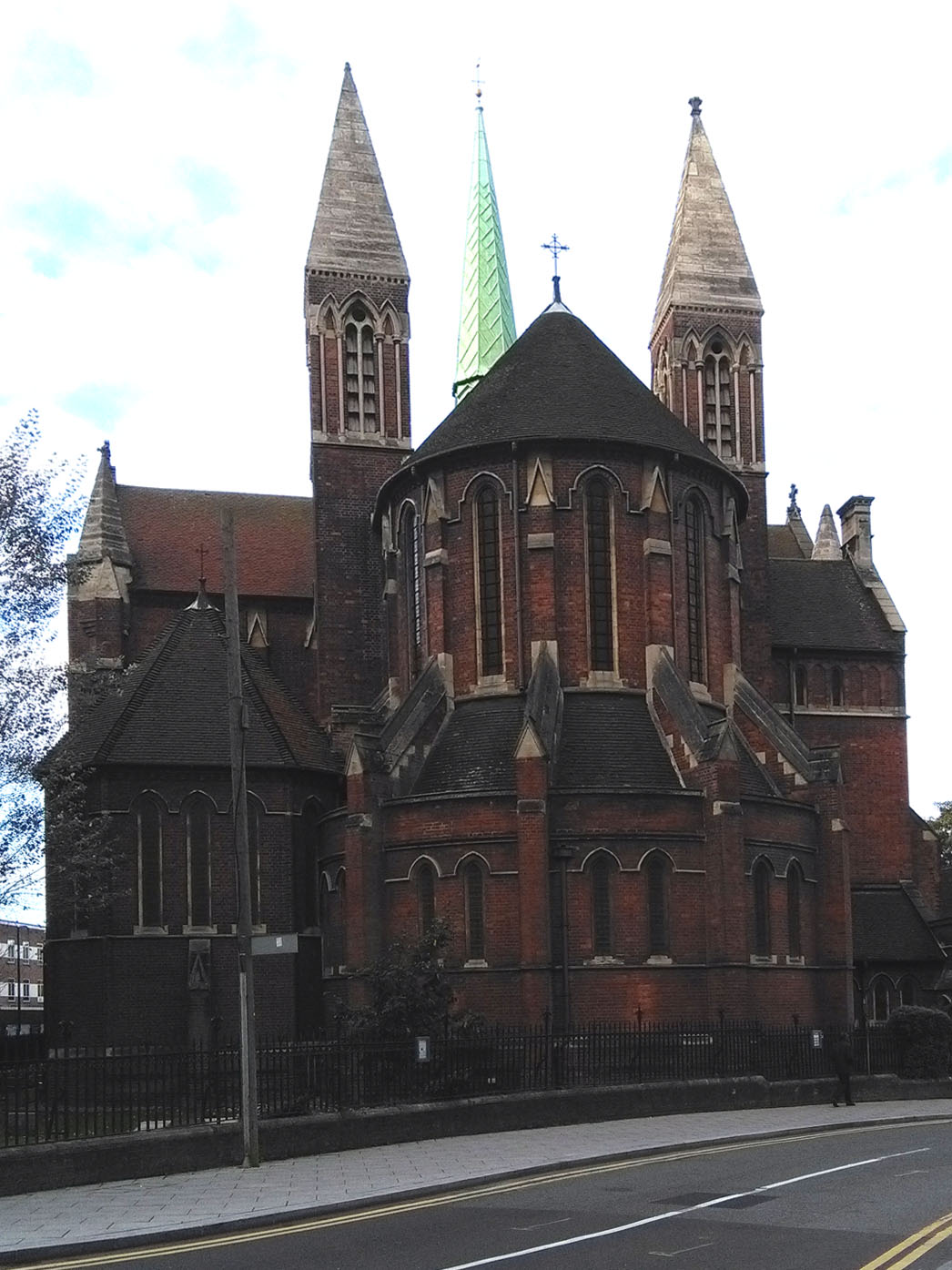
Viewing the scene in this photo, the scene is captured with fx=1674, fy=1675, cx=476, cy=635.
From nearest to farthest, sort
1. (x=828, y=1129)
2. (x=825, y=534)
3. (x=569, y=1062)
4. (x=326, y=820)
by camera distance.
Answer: (x=828, y=1129) < (x=569, y=1062) < (x=326, y=820) < (x=825, y=534)

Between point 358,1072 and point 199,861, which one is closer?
point 358,1072

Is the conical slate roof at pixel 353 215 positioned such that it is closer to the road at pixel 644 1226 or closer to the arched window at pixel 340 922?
the arched window at pixel 340 922

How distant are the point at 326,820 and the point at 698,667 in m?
10.7

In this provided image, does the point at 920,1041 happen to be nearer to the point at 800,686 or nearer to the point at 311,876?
the point at 311,876

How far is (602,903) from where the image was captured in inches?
1500

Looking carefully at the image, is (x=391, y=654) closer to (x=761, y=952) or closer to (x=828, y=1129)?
(x=761, y=952)

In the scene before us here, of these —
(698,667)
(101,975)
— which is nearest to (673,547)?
(698,667)

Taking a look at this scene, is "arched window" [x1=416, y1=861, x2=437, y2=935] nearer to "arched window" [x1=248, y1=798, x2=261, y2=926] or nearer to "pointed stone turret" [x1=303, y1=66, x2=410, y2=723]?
"arched window" [x1=248, y1=798, x2=261, y2=926]

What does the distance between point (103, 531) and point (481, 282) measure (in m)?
24.4

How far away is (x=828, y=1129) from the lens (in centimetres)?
2652

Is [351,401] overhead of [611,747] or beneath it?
overhead

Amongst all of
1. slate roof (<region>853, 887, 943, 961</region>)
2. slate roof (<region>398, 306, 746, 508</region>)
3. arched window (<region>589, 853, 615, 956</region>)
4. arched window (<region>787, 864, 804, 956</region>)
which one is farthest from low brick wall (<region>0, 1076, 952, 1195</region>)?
slate roof (<region>398, 306, 746, 508</region>)

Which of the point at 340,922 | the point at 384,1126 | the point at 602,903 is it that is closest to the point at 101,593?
the point at 340,922

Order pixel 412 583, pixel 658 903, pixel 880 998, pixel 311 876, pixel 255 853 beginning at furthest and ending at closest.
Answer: pixel 880 998, pixel 412 583, pixel 311 876, pixel 255 853, pixel 658 903
